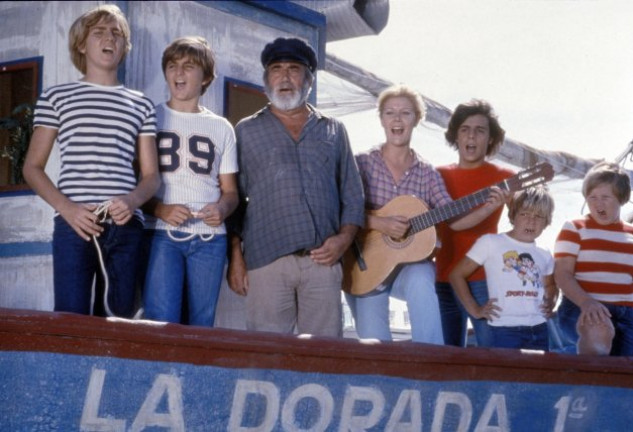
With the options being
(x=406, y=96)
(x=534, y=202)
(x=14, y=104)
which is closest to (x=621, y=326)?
(x=534, y=202)

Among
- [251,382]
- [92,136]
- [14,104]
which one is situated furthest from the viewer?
[14,104]

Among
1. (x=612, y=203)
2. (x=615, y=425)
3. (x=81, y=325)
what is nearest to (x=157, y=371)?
(x=81, y=325)

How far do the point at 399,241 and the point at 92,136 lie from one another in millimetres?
1654

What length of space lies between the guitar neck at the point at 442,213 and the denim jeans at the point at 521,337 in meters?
0.61

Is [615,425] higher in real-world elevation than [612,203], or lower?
lower

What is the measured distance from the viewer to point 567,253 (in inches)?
169

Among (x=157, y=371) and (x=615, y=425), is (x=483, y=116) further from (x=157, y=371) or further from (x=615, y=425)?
(x=157, y=371)

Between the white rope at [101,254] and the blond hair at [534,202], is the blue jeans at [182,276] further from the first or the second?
the blond hair at [534,202]

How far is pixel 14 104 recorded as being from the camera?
537 centimetres

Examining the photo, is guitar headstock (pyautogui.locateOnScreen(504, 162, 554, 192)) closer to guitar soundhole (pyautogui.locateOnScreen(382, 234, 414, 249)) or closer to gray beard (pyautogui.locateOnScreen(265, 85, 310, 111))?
guitar soundhole (pyautogui.locateOnScreen(382, 234, 414, 249))

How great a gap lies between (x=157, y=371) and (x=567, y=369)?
1.73 metres

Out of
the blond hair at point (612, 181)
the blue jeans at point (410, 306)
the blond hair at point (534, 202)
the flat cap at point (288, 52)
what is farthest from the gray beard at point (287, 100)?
the blond hair at point (612, 181)

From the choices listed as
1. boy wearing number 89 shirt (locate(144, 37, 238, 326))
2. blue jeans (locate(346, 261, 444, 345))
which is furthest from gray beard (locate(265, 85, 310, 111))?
blue jeans (locate(346, 261, 444, 345))

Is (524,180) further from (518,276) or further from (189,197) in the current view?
(189,197)
